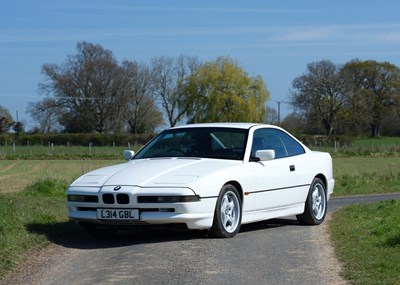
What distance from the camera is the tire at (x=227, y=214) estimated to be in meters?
9.38

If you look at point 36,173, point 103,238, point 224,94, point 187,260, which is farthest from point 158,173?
point 224,94

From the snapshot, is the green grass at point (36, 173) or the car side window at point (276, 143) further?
the green grass at point (36, 173)

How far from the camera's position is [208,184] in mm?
9219

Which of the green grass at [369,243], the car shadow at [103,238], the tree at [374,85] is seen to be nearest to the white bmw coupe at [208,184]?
the car shadow at [103,238]

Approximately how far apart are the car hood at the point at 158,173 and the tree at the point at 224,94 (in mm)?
77074

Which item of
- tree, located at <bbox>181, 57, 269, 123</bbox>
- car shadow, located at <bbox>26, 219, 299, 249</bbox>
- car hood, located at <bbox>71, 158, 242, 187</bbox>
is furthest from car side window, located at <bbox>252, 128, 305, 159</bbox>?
tree, located at <bbox>181, 57, 269, 123</bbox>

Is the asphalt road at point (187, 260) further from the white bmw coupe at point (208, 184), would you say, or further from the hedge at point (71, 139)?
the hedge at point (71, 139)

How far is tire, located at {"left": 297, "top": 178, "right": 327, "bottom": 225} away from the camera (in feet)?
37.2

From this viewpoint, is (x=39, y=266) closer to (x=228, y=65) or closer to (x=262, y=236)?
(x=262, y=236)

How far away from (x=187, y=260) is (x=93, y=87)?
306 feet

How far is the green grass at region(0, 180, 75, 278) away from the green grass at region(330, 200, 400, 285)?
10.8ft

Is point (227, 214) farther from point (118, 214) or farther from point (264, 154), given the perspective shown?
point (118, 214)

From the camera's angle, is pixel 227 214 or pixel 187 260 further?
pixel 227 214

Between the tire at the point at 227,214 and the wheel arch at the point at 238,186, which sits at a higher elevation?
the wheel arch at the point at 238,186
